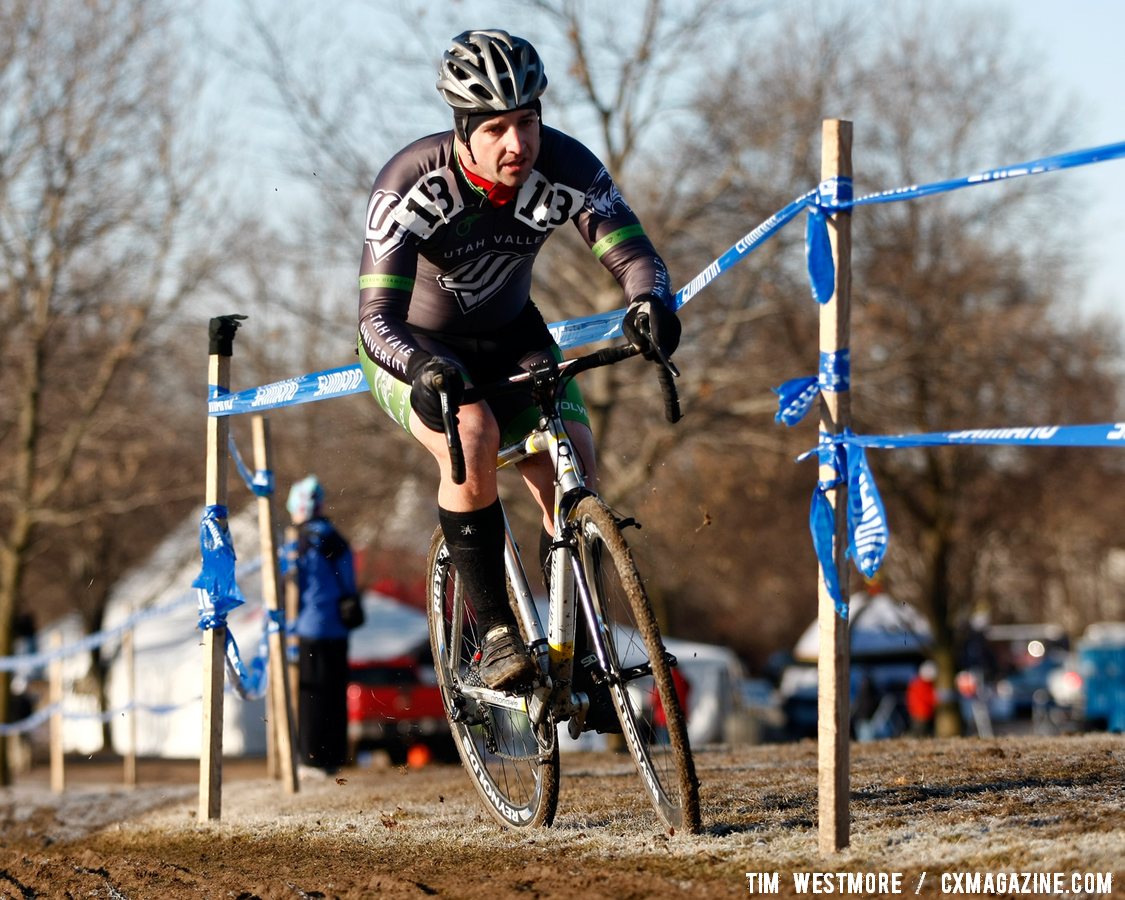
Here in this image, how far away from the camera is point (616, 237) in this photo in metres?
5.29

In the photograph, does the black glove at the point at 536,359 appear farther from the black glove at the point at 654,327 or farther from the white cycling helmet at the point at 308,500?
the white cycling helmet at the point at 308,500

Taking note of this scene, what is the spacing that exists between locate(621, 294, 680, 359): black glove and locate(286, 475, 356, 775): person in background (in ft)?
19.7

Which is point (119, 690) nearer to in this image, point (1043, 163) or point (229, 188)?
point (229, 188)

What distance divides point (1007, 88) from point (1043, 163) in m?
26.5

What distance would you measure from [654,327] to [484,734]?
6.40ft

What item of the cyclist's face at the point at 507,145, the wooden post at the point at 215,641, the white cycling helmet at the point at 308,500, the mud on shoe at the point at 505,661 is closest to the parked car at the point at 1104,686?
the white cycling helmet at the point at 308,500

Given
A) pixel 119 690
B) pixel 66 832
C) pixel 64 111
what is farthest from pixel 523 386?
pixel 119 690

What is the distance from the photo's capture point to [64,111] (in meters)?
20.7

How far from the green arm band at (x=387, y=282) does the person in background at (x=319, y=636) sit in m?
5.44

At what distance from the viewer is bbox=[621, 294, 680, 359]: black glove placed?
186 inches

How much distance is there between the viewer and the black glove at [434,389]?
463cm

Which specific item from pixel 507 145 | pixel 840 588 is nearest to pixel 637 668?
pixel 840 588

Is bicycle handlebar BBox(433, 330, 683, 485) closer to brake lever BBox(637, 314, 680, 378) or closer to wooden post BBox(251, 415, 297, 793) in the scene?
brake lever BBox(637, 314, 680, 378)

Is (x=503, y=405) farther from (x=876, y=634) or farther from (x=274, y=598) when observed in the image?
(x=876, y=634)
